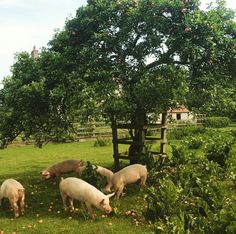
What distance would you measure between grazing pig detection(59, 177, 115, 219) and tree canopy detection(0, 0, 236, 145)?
2.52 m

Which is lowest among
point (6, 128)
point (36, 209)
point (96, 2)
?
point (36, 209)

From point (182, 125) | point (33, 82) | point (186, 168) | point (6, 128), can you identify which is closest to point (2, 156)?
point (6, 128)

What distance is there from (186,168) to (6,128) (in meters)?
6.50

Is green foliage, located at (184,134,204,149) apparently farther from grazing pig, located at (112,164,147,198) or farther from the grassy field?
grazing pig, located at (112,164,147,198)

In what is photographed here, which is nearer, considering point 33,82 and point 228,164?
point 33,82

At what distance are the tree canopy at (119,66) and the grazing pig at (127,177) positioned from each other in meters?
1.97

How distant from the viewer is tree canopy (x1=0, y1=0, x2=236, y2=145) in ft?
41.8

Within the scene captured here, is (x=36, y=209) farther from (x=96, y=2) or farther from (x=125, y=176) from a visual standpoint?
(x=96, y=2)

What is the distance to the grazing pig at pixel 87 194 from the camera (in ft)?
33.8

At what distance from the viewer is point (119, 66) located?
13.7m

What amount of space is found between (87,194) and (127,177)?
250cm

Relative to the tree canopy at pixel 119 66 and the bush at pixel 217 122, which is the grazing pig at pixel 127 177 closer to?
the tree canopy at pixel 119 66

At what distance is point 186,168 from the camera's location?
11.6m

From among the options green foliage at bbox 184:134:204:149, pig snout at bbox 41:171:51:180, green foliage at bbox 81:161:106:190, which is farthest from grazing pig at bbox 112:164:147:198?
green foliage at bbox 184:134:204:149
